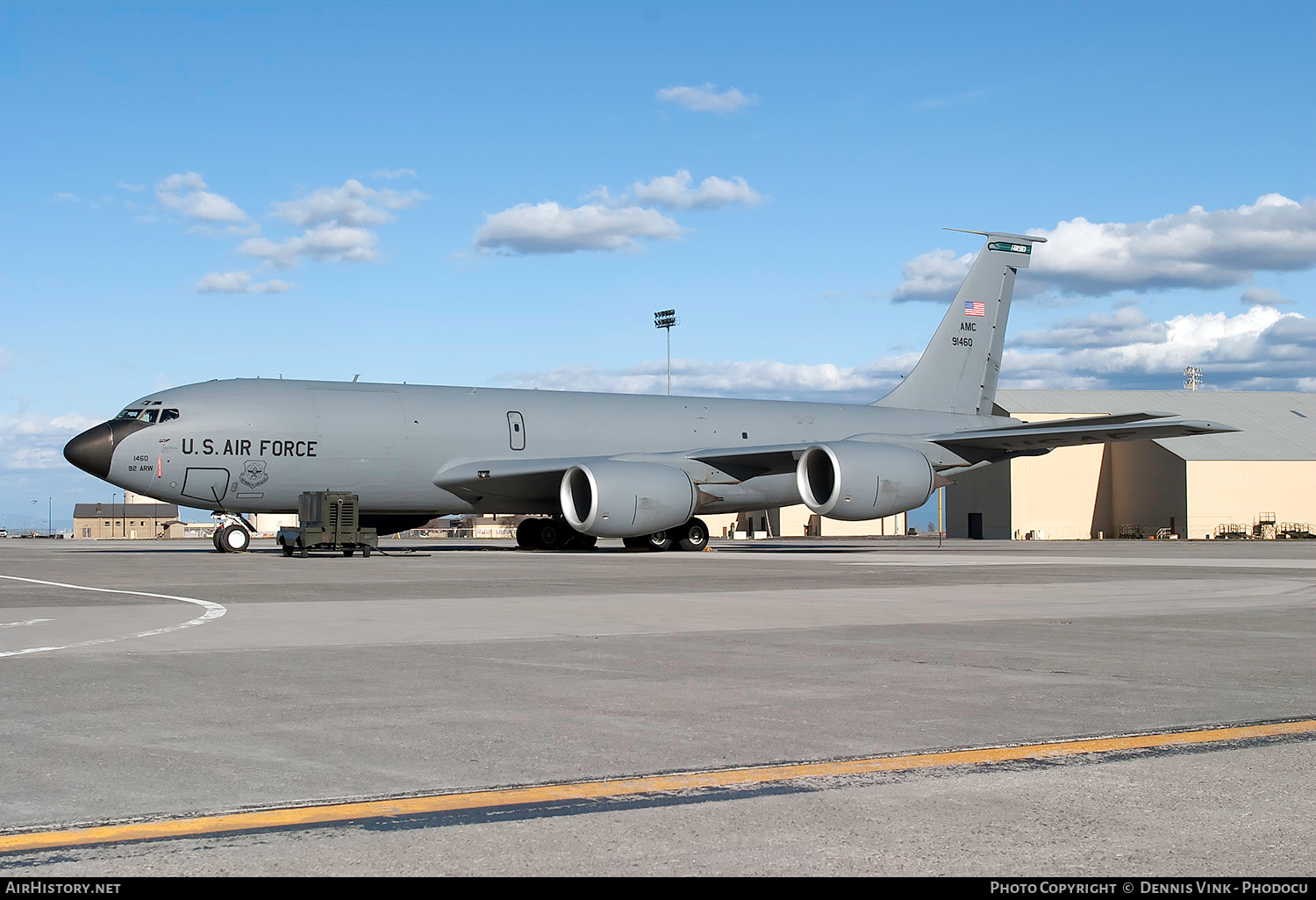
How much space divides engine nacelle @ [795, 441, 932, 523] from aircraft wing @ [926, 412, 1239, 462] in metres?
2.19

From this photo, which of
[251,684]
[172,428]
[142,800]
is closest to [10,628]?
[251,684]

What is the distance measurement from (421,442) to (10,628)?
62.0 feet

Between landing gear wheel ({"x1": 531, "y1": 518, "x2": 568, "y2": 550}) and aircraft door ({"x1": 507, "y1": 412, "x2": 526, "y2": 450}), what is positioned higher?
aircraft door ({"x1": 507, "y1": 412, "x2": 526, "y2": 450})

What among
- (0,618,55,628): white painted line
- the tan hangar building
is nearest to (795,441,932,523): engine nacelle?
(0,618,55,628): white painted line

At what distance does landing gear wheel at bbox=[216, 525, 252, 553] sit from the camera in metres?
30.3

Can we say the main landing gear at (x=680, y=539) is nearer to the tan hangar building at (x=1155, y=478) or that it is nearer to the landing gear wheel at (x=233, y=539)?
the landing gear wheel at (x=233, y=539)

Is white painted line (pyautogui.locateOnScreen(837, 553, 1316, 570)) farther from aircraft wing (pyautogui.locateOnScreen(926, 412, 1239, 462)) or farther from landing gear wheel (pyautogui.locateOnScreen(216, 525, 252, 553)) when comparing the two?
landing gear wheel (pyautogui.locateOnScreen(216, 525, 252, 553))

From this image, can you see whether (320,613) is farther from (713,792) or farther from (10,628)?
(713,792)

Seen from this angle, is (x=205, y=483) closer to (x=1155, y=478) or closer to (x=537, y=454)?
(x=537, y=454)

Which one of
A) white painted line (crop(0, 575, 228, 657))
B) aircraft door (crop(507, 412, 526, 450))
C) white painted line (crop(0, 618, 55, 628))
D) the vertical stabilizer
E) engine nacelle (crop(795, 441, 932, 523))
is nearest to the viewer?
white painted line (crop(0, 575, 228, 657))

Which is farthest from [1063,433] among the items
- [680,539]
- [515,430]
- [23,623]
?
[23,623]

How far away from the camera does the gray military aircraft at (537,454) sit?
93.2 feet

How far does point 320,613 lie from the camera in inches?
507

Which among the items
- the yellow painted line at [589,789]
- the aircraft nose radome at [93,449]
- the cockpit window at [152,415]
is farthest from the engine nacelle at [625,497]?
the yellow painted line at [589,789]
